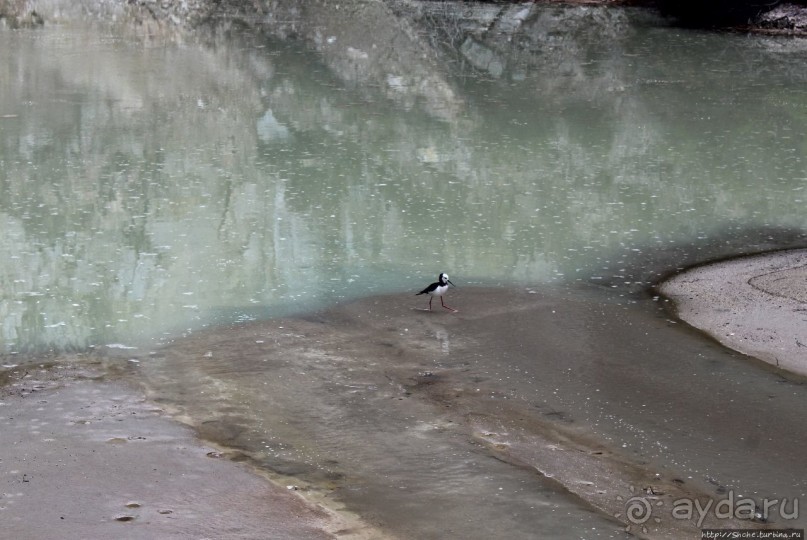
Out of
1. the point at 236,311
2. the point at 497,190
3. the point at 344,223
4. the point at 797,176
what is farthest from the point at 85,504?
the point at 797,176

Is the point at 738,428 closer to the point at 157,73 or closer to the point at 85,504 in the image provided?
the point at 85,504

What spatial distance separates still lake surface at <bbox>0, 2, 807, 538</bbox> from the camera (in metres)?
7.31

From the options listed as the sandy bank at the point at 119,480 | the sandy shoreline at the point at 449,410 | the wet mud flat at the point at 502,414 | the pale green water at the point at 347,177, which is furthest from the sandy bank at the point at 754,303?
the sandy bank at the point at 119,480

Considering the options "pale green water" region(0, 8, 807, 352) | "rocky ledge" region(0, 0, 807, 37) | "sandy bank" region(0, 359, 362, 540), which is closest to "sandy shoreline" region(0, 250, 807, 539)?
"sandy bank" region(0, 359, 362, 540)

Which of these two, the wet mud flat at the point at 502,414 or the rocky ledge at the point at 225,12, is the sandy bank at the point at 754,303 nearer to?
the wet mud flat at the point at 502,414

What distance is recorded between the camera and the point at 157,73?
20.0 m

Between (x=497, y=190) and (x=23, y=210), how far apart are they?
5570mm

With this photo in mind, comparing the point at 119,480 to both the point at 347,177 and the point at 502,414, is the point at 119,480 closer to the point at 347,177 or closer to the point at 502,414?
the point at 502,414

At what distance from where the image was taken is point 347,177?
13.5 m

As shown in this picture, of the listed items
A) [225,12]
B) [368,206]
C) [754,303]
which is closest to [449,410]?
[754,303]

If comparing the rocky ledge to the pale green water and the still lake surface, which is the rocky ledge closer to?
the still lake surface

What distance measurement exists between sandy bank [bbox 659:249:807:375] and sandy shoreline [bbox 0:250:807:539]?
0.09 ft

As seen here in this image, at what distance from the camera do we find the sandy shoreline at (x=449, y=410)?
6.12 m

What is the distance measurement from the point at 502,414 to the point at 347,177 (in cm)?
655
